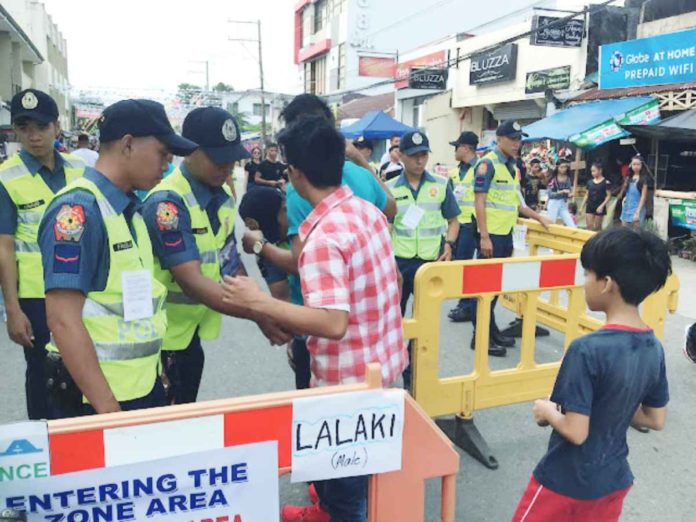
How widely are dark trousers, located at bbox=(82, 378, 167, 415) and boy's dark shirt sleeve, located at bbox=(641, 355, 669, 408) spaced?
5.56ft

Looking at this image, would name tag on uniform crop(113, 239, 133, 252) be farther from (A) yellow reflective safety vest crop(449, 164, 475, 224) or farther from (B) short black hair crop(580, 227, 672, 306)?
(A) yellow reflective safety vest crop(449, 164, 475, 224)

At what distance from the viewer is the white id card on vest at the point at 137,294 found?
1996 mm

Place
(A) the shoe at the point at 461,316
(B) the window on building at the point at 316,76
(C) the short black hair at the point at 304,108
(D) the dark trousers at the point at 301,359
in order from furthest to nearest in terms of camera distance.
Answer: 1. (B) the window on building at the point at 316,76
2. (A) the shoe at the point at 461,316
3. (C) the short black hair at the point at 304,108
4. (D) the dark trousers at the point at 301,359

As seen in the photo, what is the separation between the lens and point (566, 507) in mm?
1990

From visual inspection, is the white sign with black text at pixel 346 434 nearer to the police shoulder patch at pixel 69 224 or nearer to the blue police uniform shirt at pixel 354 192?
the police shoulder patch at pixel 69 224

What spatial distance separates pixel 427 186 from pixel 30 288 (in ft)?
9.71

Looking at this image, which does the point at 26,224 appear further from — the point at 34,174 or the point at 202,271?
the point at 202,271

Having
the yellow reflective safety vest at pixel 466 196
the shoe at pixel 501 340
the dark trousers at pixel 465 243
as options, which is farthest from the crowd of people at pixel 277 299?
the yellow reflective safety vest at pixel 466 196

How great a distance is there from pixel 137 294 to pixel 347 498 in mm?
1031

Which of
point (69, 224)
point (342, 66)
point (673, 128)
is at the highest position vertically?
point (342, 66)

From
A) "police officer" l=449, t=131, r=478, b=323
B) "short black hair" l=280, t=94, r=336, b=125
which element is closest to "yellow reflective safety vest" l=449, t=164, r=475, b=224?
"police officer" l=449, t=131, r=478, b=323

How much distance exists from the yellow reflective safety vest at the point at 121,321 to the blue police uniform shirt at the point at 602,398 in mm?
1358

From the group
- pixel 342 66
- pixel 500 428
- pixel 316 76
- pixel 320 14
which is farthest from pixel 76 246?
pixel 320 14

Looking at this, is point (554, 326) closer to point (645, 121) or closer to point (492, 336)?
point (492, 336)
